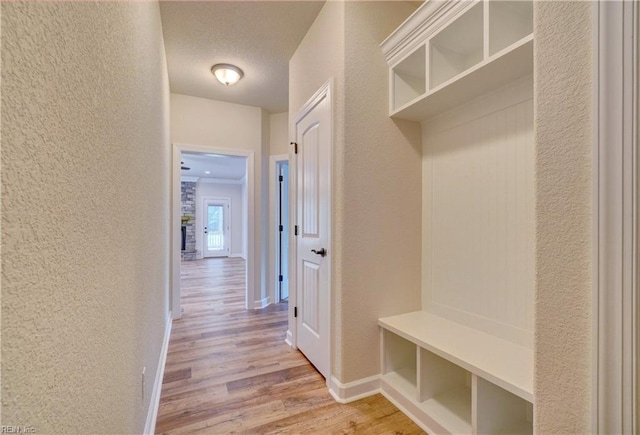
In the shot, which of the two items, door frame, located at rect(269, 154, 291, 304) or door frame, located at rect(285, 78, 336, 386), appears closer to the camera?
door frame, located at rect(285, 78, 336, 386)

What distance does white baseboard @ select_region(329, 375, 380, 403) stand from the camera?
1.80m

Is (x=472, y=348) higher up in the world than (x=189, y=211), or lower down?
lower down

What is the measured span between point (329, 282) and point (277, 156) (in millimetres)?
2502

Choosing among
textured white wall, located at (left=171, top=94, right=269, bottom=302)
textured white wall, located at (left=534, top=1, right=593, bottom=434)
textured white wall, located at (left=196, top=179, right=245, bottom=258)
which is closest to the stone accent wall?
textured white wall, located at (left=196, top=179, right=245, bottom=258)

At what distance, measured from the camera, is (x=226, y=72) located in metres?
2.80

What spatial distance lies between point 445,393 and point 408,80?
7.01 ft

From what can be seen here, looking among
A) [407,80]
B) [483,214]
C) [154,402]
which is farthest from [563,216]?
[154,402]

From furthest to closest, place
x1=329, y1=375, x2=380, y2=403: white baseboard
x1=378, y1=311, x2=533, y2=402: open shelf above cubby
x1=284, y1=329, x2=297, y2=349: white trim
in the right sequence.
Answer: x1=284, y1=329, x2=297, y2=349: white trim, x1=329, y1=375, x2=380, y2=403: white baseboard, x1=378, y1=311, x2=533, y2=402: open shelf above cubby

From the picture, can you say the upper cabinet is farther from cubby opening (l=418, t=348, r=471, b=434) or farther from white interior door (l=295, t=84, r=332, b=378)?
cubby opening (l=418, t=348, r=471, b=434)

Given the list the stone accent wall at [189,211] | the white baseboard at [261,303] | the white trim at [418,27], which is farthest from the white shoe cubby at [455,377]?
the stone accent wall at [189,211]

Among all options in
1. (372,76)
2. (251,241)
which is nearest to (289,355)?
(251,241)

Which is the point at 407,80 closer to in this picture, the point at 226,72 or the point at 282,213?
the point at 226,72

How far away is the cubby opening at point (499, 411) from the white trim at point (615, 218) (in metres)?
0.79

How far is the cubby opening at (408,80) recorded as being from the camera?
6.26 ft
